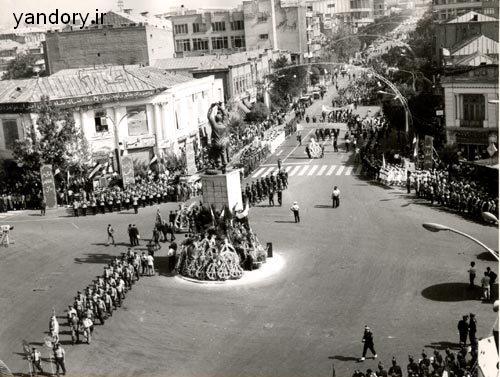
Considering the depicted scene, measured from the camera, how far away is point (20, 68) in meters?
116

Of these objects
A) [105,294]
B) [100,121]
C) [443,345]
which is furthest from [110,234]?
[100,121]

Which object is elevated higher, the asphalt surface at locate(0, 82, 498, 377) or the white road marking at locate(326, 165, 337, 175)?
the white road marking at locate(326, 165, 337, 175)

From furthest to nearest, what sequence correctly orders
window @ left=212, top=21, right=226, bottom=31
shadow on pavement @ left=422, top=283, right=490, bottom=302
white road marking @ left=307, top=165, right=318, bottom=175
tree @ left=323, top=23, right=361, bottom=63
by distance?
tree @ left=323, top=23, right=361, bottom=63 → window @ left=212, top=21, right=226, bottom=31 → white road marking @ left=307, top=165, right=318, bottom=175 → shadow on pavement @ left=422, top=283, right=490, bottom=302

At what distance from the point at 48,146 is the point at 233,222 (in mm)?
19776

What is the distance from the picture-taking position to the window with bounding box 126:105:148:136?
58.7 metres

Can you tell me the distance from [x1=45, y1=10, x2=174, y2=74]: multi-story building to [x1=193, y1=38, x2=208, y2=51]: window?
33299mm

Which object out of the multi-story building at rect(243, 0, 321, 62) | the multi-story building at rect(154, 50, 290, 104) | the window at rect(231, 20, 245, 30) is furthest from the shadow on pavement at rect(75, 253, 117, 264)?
the window at rect(231, 20, 245, 30)

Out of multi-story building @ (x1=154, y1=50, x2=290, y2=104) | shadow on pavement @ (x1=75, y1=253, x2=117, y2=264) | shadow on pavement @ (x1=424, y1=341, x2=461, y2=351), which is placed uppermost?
multi-story building @ (x1=154, y1=50, x2=290, y2=104)

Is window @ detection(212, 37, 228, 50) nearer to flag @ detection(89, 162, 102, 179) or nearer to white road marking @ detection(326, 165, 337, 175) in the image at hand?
white road marking @ detection(326, 165, 337, 175)

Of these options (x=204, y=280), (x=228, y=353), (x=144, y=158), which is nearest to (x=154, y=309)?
(x=204, y=280)

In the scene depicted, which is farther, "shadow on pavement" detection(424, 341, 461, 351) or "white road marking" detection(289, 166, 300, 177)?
"white road marking" detection(289, 166, 300, 177)

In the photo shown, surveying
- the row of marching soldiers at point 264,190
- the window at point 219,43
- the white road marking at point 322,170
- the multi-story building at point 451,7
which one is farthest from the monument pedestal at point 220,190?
the window at point 219,43

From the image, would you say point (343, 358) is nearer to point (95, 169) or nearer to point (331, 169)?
point (331, 169)

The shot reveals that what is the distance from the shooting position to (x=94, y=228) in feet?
141
